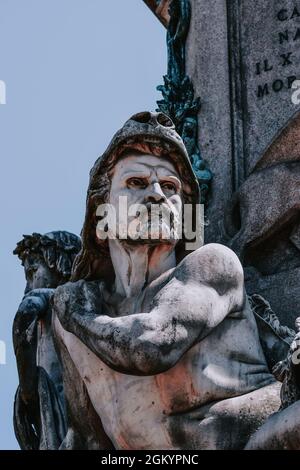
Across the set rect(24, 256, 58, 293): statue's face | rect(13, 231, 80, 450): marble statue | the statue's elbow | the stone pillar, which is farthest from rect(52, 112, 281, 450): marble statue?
rect(24, 256, 58, 293): statue's face

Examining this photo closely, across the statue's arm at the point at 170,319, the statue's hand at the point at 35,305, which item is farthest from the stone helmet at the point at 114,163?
the statue's hand at the point at 35,305

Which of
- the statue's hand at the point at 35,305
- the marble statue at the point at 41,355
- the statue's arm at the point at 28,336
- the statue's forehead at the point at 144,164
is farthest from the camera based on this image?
the statue's hand at the point at 35,305

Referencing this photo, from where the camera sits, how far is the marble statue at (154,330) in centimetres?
1218

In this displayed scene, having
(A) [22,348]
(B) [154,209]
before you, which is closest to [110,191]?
(B) [154,209]

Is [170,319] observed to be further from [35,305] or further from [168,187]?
[35,305]

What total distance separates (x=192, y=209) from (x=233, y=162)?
1640 millimetres

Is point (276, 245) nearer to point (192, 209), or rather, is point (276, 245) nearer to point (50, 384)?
point (192, 209)

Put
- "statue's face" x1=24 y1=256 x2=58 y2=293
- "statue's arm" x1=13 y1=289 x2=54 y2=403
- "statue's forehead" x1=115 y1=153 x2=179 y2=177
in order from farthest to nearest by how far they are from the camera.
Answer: "statue's face" x1=24 y1=256 x2=58 y2=293
"statue's arm" x1=13 y1=289 x2=54 y2=403
"statue's forehead" x1=115 y1=153 x2=179 y2=177

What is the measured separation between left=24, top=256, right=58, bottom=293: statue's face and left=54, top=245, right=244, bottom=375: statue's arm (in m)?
1.64

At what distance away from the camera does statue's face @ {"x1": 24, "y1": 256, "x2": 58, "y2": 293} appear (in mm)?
14574

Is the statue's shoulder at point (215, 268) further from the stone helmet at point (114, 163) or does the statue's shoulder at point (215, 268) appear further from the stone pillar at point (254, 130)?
the stone pillar at point (254, 130)

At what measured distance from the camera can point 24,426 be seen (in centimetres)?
1393

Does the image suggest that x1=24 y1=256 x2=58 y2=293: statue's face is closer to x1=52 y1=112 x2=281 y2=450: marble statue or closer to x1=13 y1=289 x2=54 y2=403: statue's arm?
x1=13 y1=289 x2=54 y2=403: statue's arm

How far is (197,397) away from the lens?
40.3 feet
